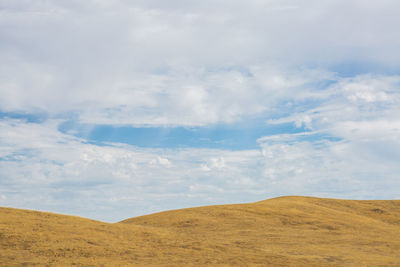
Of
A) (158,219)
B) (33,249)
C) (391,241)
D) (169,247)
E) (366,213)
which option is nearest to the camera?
(33,249)

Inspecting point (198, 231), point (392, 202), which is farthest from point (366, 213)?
point (198, 231)

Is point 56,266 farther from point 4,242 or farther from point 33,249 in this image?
point 4,242

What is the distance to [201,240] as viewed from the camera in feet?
66.2

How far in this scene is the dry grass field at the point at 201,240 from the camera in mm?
15734

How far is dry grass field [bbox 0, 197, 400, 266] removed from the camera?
15.7 m

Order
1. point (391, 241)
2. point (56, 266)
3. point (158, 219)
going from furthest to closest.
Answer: point (158, 219)
point (391, 241)
point (56, 266)

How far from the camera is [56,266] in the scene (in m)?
13.9

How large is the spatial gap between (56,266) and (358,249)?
Answer: 49.6 feet

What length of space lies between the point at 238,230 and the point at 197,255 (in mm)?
7601

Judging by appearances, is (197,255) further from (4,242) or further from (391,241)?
(391,241)

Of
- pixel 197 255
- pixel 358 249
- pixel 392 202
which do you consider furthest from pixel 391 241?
pixel 392 202

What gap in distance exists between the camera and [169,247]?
60.1ft

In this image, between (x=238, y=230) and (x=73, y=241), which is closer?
(x=73, y=241)

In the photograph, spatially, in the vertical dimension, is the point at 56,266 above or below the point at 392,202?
below
